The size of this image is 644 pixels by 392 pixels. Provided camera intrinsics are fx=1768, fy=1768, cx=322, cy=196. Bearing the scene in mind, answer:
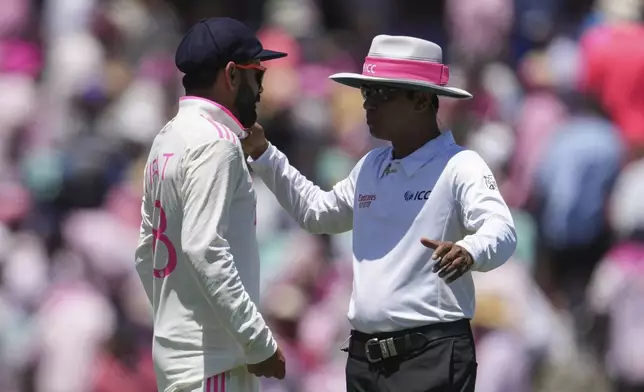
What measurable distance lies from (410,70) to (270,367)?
3.78 feet

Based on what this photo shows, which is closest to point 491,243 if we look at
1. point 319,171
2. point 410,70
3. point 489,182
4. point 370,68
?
point 489,182

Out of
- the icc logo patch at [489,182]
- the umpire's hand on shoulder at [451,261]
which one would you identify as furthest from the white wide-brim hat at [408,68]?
the umpire's hand on shoulder at [451,261]

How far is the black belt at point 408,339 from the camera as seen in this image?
6078 mm

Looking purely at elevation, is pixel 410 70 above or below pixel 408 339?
above

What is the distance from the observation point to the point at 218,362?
6.15 m

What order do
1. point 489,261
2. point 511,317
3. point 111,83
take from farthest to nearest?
1. point 111,83
2. point 511,317
3. point 489,261

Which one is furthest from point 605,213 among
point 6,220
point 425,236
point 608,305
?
point 425,236

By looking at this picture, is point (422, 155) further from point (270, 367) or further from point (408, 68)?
point (270, 367)

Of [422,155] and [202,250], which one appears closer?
[202,250]

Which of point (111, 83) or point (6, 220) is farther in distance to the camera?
point (111, 83)

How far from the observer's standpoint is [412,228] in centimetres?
613

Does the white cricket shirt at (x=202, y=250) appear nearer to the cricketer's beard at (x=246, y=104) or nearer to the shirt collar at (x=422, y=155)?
the cricketer's beard at (x=246, y=104)

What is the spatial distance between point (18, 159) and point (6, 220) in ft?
→ 3.70

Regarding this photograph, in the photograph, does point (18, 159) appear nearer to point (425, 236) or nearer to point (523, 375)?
point (523, 375)
